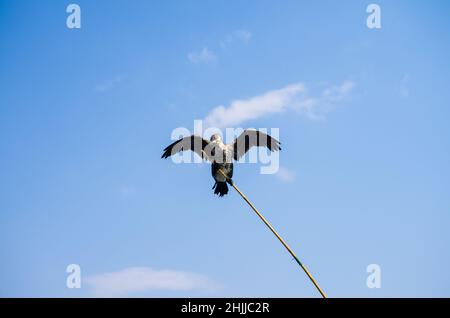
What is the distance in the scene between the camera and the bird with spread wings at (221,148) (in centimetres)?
1161

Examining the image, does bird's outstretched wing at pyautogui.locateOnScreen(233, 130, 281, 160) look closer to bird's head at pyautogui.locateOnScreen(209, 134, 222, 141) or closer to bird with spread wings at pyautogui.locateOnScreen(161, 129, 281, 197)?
bird with spread wings at pyautogui.locateOnScreen(161, 129, 281, 197)

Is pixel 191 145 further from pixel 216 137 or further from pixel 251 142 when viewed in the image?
pixel 251 142

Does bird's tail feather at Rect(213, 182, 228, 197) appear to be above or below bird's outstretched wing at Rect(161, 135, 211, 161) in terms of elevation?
below

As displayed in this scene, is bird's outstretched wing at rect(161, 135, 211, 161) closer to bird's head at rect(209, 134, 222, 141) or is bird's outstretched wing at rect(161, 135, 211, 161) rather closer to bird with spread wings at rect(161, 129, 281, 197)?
bird with spread wings at rect(161, 129, 281, 197)

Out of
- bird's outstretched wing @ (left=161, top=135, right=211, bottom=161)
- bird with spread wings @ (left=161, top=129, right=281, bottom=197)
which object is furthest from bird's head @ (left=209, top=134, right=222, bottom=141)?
bird's outstretched wing @ (left=161, top=135, right=211, bottom=161)

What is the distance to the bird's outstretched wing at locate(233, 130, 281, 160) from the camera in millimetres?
11930

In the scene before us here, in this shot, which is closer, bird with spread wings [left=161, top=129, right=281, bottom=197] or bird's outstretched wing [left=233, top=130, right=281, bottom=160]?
bird with spread wings [left=161, top=129, right=281, bottom=197]

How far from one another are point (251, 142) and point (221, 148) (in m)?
0.91

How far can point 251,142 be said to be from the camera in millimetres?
12094

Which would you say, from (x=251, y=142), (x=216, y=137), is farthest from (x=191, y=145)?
(x=251, y=142)
